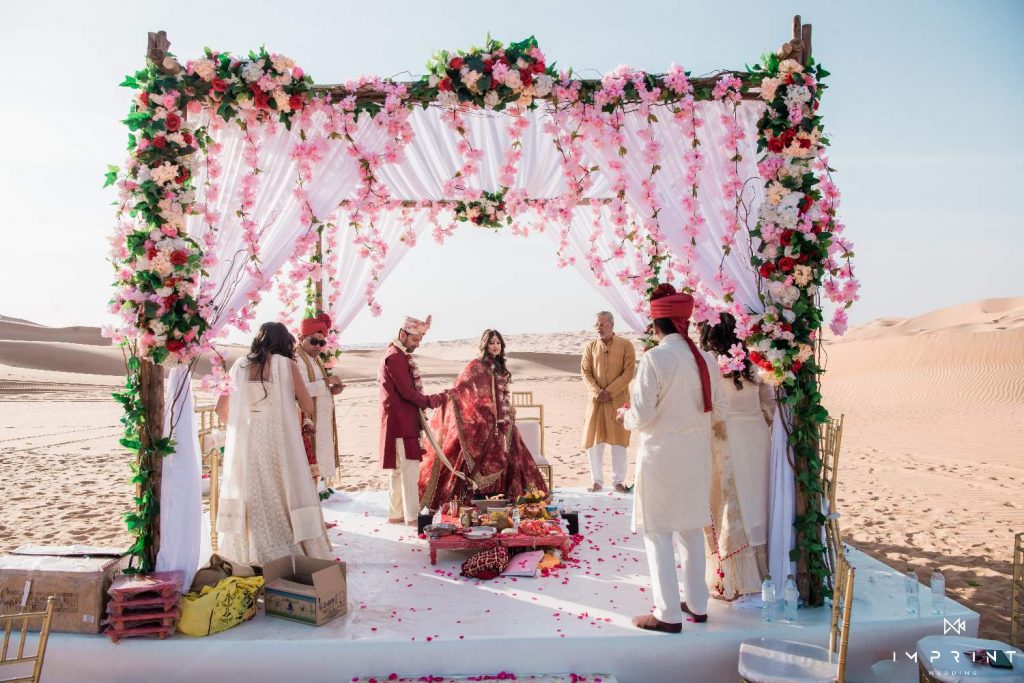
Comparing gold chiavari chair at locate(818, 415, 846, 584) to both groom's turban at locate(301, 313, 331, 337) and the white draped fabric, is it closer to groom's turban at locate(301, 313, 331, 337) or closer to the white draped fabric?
the white draped fabric

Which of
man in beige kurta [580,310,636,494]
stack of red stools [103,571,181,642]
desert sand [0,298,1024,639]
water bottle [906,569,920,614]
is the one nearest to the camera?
stack of red stools [103,571,181,642]

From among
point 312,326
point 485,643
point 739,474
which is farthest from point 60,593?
point 739,474

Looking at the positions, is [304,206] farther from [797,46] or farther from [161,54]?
[797,46]

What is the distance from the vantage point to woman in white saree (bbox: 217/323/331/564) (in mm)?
5016

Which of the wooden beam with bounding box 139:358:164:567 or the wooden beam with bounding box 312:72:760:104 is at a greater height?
the wooden beam with bounding box 312:72:760:104

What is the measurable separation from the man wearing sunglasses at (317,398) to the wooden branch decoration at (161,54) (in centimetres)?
220

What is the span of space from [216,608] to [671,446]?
112 inches

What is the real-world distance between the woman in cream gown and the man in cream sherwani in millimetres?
493

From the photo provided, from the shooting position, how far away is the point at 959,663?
3.33m

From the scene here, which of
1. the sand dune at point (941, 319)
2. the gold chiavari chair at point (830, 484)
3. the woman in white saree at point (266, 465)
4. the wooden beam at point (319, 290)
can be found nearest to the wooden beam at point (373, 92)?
the woman in white saree at point (266, 465)

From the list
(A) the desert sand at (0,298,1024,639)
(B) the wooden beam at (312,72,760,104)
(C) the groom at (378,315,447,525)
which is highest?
(B) the wooden beam at (312,72,760,104)

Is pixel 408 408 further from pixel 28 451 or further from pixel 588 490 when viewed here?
pixel 28 451

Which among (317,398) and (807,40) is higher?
(807,40)

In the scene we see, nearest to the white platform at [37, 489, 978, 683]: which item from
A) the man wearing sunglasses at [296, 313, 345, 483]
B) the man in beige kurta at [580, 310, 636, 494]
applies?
the man wearing sunglasses at [296, 313, 345, 483]
